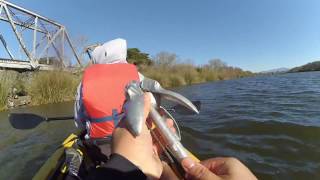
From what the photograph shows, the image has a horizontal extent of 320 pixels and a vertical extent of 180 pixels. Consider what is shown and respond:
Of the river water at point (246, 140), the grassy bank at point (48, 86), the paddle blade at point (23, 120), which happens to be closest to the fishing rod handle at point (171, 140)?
the paddle blade at point (23, 120)

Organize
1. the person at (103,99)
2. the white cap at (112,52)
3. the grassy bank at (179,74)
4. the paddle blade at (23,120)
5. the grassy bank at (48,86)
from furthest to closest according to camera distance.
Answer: the grassy bank at (179,74) → the grassy bank at (48,86) → the paddle blade at (23,120) → the white cap at (112,52) → the person at (103,99)

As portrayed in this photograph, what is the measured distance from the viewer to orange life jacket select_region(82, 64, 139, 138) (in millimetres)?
2557

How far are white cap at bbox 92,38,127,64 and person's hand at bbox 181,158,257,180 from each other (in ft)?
6.18

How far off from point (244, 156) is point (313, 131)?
6.01ft

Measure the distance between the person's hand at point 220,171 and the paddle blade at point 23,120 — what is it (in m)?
2.72

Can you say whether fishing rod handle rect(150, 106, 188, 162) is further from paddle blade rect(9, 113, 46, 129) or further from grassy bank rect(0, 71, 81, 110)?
grassy bank rect(0, 71, 81, 110)

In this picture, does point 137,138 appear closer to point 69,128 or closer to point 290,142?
point 290,142

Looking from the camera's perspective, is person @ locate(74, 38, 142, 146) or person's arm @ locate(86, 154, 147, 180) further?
person @ locate(74, 38, 142, 146)

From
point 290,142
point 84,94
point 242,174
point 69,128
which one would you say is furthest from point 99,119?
point 69,128

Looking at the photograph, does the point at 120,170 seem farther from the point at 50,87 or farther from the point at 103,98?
the point at 50,87

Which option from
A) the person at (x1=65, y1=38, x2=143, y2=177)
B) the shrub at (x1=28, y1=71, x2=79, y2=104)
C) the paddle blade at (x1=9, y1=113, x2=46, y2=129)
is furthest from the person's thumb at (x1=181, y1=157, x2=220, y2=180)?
the shrub at (x1=28, y1=71, x2=79, y2=104)

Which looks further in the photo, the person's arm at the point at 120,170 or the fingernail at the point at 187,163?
the fingernail at the point at 187,163

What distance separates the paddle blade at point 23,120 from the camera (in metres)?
3.21

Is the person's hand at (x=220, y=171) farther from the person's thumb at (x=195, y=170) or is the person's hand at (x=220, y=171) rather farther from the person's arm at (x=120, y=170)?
the person's arm at (x=120, y=170)
